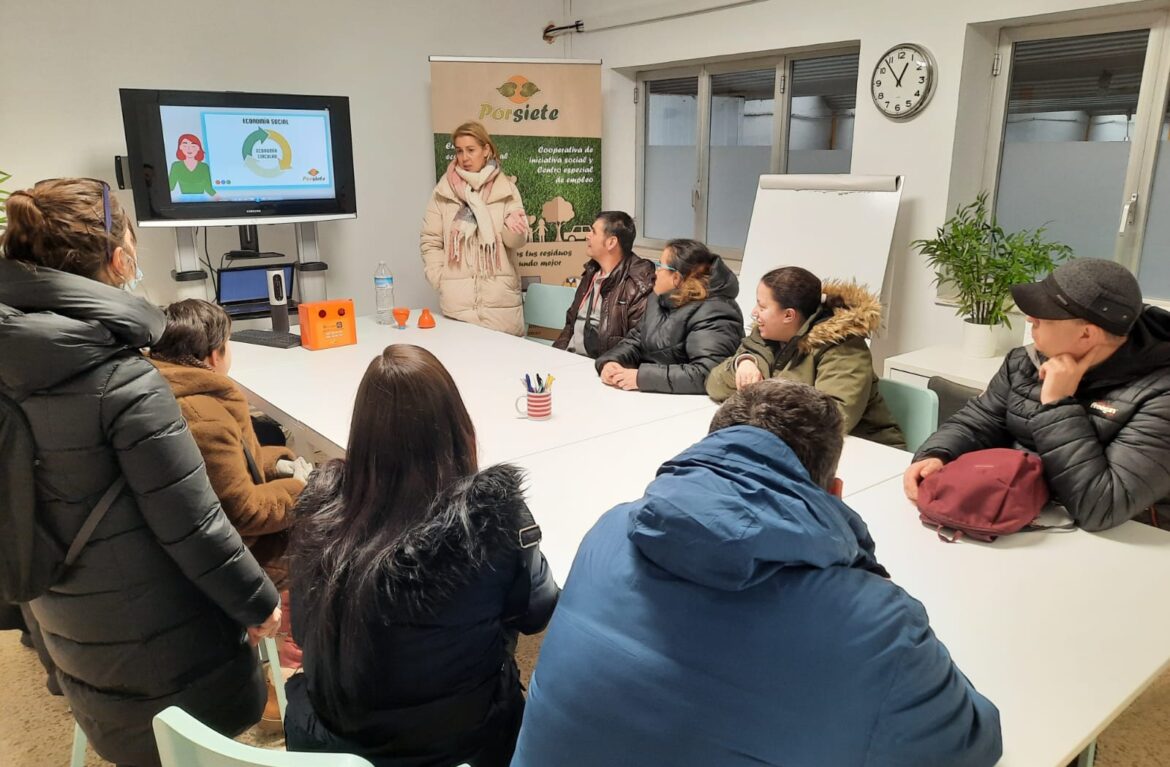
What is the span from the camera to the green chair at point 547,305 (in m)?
4.19

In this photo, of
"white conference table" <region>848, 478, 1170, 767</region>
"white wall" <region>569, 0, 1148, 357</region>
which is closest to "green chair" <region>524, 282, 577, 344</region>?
"white wall" <region>569, 0, 1148, 357</region>

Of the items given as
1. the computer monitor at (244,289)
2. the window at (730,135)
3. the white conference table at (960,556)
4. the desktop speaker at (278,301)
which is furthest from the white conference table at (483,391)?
the window at (730,135)

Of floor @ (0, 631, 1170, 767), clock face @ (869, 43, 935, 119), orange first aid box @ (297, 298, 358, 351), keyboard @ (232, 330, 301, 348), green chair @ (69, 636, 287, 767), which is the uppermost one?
clock face @ (869, 43, 935, 119)

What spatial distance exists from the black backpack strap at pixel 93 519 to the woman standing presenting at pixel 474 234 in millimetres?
3169

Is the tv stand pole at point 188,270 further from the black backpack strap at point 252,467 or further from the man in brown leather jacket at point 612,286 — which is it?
the black backpack strap at point 252,467

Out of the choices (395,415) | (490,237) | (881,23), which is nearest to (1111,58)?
(881,23)

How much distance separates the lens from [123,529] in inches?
54.9

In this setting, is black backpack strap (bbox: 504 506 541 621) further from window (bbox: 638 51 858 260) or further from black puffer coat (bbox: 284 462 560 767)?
window (bbox: 638 51 858 260)

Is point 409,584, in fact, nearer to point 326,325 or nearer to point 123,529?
point 123,529

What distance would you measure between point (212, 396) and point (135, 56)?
11.3ft

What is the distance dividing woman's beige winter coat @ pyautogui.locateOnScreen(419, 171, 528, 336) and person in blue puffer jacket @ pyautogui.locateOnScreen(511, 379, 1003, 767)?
3.67m

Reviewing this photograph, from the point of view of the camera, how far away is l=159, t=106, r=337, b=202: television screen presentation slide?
399 cm

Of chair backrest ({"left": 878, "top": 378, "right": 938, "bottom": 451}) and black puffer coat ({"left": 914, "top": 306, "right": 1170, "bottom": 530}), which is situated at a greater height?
black puffer coat ({"left": 914, "top": 306, "right": 1170, "bottom": 530})

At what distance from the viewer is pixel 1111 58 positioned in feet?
11.8
